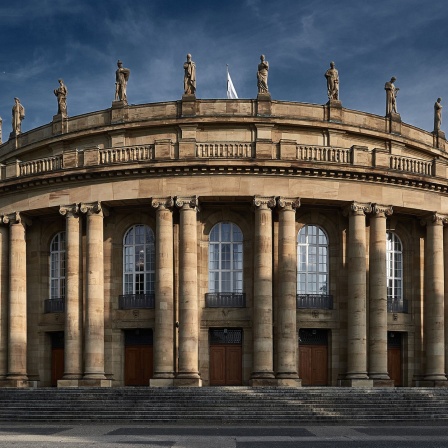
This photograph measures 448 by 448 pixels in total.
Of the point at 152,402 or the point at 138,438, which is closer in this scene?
the point at 138,438

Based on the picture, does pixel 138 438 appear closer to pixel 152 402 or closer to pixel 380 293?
pixel 152 402

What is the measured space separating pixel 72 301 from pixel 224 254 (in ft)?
26.5

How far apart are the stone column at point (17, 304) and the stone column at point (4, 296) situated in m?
A: 0.58

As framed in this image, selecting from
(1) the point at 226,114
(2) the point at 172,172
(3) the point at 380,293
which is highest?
(1) the point at 226,114

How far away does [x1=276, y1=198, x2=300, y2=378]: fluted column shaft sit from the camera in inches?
1582

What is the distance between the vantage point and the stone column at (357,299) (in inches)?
1615

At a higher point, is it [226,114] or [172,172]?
[226,114]

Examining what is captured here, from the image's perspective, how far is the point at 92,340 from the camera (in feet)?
136

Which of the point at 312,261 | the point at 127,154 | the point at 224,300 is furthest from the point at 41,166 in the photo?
the point at 312,261

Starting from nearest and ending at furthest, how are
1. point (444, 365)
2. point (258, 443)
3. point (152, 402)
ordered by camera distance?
point (258, 443)
point (152, 402)
point (444, 365)

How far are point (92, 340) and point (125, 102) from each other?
44.8 feet

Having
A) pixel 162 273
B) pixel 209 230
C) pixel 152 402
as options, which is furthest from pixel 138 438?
pixel 209 230

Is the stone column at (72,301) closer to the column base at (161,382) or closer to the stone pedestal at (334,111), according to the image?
the column base at (161,382)

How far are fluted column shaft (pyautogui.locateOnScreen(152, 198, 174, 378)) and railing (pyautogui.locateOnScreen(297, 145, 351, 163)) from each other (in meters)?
7.03
